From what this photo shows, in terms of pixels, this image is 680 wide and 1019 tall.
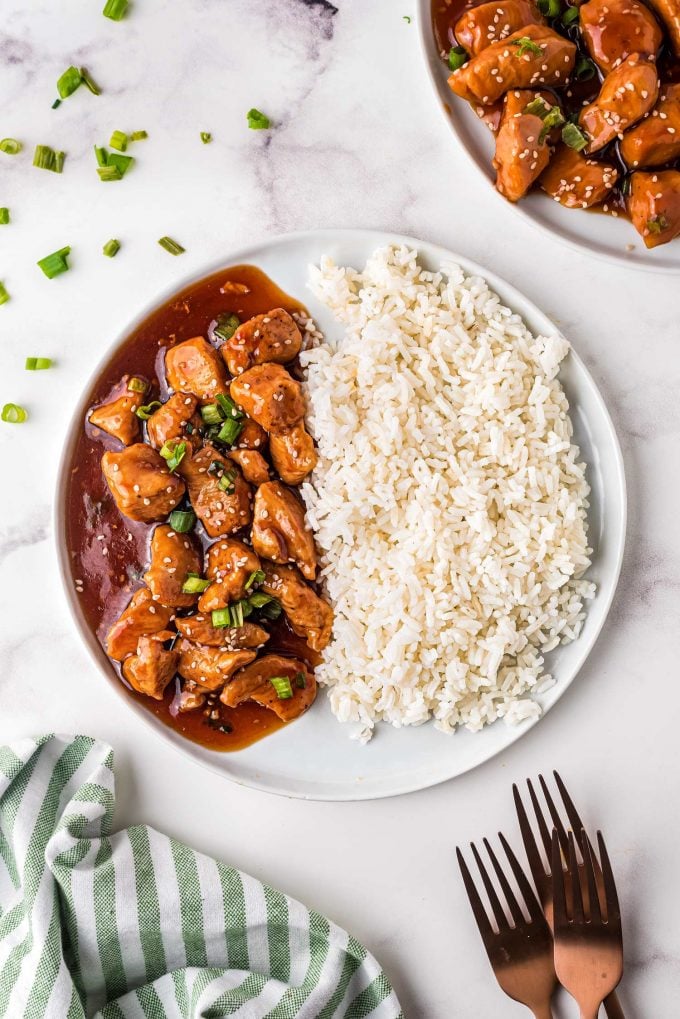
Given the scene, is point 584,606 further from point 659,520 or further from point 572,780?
point 572,780

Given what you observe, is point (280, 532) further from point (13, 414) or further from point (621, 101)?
point (621, 101)

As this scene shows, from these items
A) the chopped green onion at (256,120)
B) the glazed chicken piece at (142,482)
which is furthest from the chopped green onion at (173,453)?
the chopped green onion at (256,120)

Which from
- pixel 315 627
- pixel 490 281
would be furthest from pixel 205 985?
pixel 490 281

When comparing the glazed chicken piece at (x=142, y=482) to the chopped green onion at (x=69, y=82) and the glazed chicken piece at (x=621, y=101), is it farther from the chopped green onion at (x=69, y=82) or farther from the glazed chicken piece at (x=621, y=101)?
the glazed chicken piece at (x=621, y=101)

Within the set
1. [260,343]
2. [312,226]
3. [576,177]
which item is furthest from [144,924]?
[576,177]

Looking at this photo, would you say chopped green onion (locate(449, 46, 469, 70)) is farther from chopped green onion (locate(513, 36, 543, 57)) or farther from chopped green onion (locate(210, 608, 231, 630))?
chopped green onion (locate(210, 608, 231, 630))
